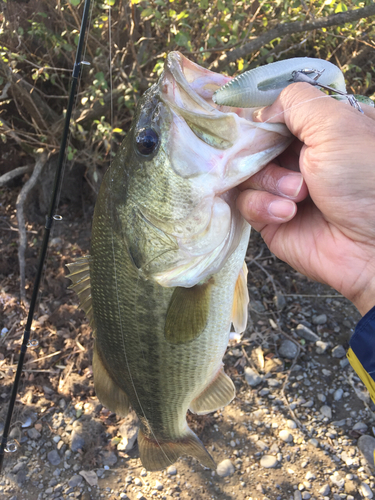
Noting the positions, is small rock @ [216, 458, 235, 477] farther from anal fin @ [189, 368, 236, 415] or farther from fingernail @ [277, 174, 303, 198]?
fingernail @ [277, 174, 303, 198]

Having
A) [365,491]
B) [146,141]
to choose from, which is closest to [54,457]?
[365,491]

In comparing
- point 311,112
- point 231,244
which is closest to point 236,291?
point 231,244

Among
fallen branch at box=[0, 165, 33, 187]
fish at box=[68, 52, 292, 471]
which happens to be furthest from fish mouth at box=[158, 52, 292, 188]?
fallen branch at box=[0, 165, 33, 187]

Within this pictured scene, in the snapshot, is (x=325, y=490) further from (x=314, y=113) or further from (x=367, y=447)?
(x=314, y=113)

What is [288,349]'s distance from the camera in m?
2.91

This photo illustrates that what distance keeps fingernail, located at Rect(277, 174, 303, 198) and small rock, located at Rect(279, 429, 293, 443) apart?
199cm

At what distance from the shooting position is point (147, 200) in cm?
129

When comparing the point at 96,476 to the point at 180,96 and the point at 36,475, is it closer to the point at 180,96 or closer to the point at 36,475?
the point at 36,475

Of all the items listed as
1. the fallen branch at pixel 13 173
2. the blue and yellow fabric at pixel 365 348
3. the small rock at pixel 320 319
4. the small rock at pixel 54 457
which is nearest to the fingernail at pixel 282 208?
the blue and yellow fabric at pixel 365 348

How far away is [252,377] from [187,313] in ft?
5.46

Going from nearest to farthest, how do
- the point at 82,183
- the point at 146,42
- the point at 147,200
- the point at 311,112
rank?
the point at 311,112 < the point at 147,200 < the point at 146,42 < the point at 82,183

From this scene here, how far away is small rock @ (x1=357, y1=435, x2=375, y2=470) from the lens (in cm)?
236

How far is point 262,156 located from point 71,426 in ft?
8.21

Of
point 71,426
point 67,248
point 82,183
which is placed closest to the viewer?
point 71,426
